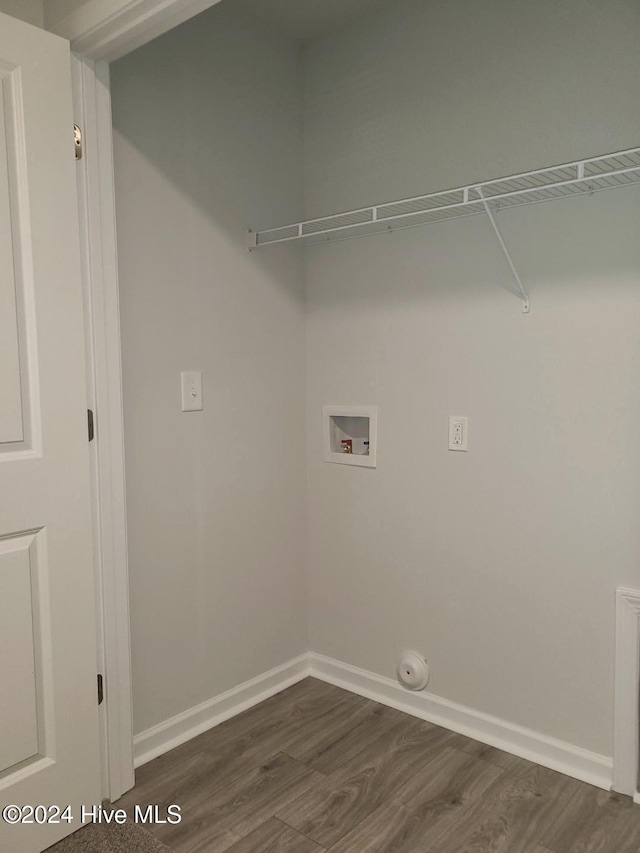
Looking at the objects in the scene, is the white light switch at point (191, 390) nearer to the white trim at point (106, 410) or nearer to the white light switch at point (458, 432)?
the white trim at point (106, 410)

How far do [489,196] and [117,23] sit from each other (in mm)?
1121

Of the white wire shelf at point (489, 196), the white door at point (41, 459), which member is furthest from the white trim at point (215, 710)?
the white wire shelf at point (489, 196)

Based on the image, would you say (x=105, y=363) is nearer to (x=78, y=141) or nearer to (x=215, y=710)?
(x=78, y=141)

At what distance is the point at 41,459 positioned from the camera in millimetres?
1723

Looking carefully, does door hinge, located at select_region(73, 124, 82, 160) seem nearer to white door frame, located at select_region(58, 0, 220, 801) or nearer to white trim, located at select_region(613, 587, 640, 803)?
white door frame, located at select_region(58, 0, 220, 801)

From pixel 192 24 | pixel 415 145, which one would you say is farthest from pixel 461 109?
pixel 192 24

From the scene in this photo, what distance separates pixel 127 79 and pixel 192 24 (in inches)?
14.6

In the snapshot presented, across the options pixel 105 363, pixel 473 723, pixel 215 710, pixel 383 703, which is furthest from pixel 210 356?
pixel 473 723

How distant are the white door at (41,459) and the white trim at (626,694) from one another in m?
1.52

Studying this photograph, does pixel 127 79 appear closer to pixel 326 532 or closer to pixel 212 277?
pixel 212 277

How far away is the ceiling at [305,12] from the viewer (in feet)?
7.72

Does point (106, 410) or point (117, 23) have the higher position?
point (117, 23)

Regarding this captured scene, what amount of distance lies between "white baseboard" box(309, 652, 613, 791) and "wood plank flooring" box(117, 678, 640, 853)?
0.04 m

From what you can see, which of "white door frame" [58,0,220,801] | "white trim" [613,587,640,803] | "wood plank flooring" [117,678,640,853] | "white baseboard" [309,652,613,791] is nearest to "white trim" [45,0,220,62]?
"white door frame" [58,0,220,801]
